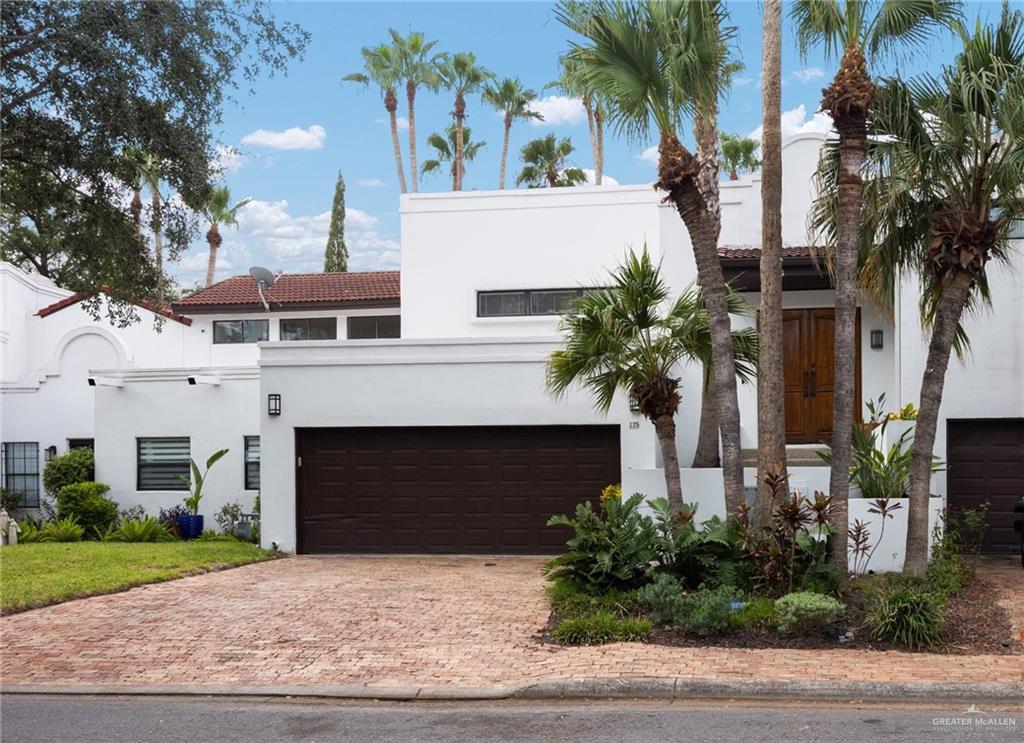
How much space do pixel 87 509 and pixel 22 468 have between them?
4261mm

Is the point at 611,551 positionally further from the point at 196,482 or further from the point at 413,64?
the point at 413,64

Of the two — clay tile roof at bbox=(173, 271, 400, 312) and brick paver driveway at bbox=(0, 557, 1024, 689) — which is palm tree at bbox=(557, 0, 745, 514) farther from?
clay tile roof at bbox=(173, 271, 400, 312)

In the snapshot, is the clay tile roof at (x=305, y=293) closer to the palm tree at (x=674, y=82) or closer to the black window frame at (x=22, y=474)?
the black window frame at (x=22, y=474)

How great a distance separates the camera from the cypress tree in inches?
2033

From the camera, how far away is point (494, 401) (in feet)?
56.7

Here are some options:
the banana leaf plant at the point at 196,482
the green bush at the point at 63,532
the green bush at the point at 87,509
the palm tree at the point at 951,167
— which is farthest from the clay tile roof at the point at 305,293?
the palm tree at the point at 951,167

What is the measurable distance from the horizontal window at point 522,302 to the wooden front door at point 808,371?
4.70 m

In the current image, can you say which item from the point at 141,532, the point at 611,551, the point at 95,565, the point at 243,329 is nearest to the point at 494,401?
the point at 611,551

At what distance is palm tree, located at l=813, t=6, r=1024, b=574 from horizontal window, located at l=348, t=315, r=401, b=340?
18.3 metres

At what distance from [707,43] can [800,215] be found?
7171 millimetres

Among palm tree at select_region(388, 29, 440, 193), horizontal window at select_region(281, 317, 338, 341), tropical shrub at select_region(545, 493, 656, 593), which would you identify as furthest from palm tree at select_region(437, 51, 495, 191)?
tropical shrub at select_region(545, 493, 656, 593)

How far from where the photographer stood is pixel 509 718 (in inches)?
315

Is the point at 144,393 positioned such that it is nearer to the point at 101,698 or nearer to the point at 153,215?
the point at 153,215

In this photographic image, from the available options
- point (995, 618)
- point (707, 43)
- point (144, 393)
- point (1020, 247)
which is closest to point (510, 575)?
point (995, 618)
